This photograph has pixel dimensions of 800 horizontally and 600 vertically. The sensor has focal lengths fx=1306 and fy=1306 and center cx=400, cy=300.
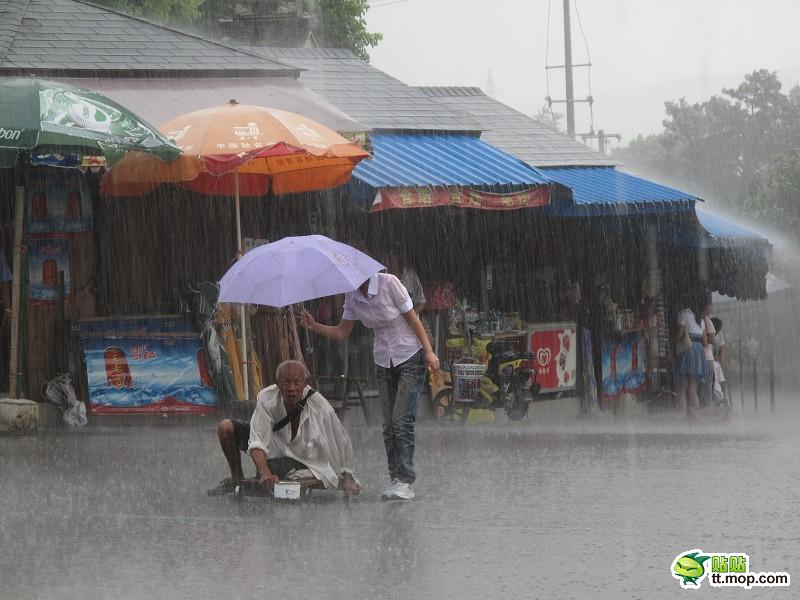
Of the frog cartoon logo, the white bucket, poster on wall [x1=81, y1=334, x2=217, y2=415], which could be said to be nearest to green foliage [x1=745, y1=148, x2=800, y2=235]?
poster on wall [x1=81, y1=334, x2=217, y2=415]

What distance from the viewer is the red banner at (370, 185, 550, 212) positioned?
1341 centimetres

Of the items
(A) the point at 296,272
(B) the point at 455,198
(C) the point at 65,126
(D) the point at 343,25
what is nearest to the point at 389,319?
(A) the point at 296,272

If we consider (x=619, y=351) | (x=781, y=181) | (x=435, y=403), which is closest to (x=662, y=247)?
Answer: (x=619, y=351)

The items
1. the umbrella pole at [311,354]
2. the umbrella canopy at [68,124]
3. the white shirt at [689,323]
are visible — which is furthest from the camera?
the white shirt at [689,323]

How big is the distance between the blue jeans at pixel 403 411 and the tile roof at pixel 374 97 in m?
7.21

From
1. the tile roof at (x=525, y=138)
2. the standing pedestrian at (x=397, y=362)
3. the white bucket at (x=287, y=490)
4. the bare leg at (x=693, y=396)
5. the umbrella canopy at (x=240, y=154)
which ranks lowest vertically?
the bare leg at (x=693, y=396)

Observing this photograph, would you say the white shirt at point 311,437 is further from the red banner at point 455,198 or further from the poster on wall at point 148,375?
the red banner at point 455,198

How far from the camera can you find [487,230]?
1702 centimetres

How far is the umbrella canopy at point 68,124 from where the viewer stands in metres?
11.1

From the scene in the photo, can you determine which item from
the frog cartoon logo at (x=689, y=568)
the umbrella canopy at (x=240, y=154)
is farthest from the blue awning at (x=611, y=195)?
the frog cartoon logo at (x=689, y=568)

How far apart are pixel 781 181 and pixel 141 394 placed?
3683 centimetres

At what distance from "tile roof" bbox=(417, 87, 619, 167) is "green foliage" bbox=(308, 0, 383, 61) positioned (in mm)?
9415

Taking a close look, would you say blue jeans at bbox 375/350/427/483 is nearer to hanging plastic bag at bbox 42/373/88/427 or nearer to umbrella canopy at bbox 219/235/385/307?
umbrella canopy at bbox 219/235/385/307

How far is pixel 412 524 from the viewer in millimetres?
8086
